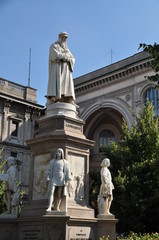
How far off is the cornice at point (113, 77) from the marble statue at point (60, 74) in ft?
71.1

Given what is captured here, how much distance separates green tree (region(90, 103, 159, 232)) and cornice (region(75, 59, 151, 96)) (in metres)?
14.4

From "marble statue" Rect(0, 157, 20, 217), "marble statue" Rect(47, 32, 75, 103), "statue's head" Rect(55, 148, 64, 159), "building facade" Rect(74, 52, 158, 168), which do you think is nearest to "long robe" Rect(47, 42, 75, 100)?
"marble statue" Rect(47, 32, 75, 103)

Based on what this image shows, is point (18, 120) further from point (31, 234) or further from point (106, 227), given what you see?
point (31, 234)

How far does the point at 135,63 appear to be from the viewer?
120 ft

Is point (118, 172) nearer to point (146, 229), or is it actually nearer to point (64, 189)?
point (146, 229)

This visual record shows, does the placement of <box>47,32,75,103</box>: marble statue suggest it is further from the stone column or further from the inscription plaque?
the stone column

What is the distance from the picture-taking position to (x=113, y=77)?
39156 millimetres

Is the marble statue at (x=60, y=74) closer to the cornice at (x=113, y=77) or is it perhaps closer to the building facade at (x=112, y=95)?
the building facade at (x=112, y=95)

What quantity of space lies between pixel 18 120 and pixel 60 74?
87.9 feet

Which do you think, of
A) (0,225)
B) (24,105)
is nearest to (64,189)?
(0,225)

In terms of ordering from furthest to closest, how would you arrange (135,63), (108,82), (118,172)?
(108,82) → (135,63) → (118,172)

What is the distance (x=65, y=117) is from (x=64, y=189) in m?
2.58

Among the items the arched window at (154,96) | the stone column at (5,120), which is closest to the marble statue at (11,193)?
the arched window at (154,96)

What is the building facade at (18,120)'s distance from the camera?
125ft
